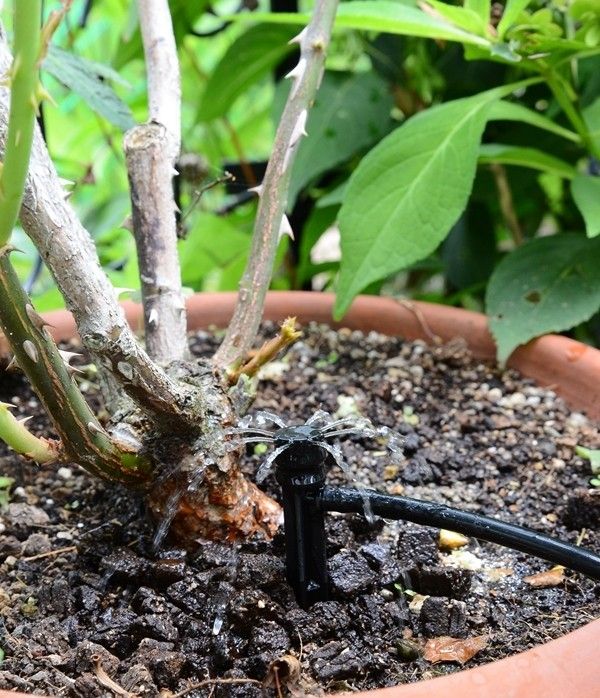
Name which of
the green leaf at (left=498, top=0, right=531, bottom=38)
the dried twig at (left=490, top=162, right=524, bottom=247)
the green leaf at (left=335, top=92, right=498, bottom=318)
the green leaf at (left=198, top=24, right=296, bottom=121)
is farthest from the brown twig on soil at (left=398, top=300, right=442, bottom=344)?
the green leaf at (left=198, top=24, right=296, bottom=121)

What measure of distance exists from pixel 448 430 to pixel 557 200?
2.17 ft

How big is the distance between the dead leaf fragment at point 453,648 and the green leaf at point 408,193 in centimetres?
45

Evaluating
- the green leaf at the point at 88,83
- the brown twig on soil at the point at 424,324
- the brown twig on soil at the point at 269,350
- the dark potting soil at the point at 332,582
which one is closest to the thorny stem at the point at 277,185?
the brown twig on soil at the point at 269,350

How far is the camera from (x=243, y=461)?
0.87 meters

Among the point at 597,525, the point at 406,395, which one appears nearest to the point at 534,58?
the point at 406,395

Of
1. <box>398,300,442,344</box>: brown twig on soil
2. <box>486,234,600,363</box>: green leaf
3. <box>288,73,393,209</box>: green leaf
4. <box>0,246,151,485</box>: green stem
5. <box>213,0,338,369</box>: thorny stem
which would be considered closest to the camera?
<box>0,246,151,485</box>: green stem

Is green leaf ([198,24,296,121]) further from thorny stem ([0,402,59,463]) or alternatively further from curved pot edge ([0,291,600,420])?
thorny stem ([0,402,59,463])

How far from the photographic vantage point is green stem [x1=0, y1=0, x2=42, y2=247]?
43 cm

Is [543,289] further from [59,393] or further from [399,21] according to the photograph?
[59,393]

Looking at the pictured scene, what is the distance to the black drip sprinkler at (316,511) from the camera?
626mm

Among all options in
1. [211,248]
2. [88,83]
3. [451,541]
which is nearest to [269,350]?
[451,541]

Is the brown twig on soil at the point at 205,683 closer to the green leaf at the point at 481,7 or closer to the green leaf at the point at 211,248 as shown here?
the green leaf at the point at 481,7

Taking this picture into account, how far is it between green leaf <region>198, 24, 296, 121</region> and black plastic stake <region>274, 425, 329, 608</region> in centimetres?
85

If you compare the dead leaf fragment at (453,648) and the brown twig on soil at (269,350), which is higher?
the brown twig on soil at (269,350)
